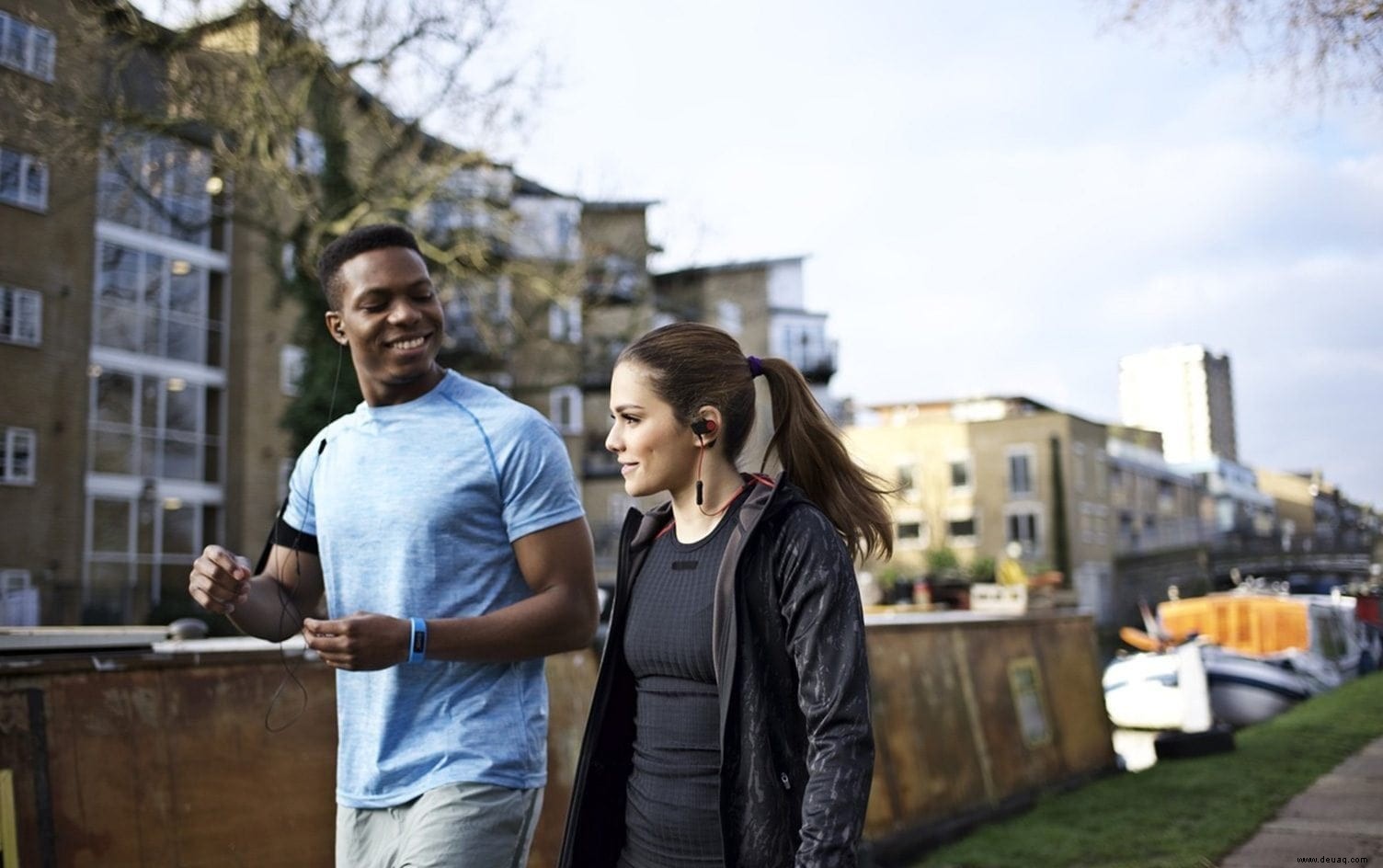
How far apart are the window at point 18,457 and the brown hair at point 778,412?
25276mm

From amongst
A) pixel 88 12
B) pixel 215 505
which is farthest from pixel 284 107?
pixel 215 505

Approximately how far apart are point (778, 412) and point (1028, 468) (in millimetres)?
57606

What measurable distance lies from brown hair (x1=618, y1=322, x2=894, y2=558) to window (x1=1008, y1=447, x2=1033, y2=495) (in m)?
57.5

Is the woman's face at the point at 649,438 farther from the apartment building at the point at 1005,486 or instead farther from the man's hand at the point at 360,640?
the apartment building at the point at 1005,486

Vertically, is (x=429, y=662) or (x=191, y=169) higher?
(x=191, y=169)

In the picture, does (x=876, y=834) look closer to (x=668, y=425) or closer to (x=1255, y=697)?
(x=668, y=425)

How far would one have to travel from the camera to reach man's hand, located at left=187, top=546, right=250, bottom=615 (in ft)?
8.73

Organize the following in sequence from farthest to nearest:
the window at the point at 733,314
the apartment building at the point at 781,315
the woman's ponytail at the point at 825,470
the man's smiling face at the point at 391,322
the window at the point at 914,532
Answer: the window at the point at 914,532
the apartment building at the point at 781,315
the window at the point at 733,314
the man's smiling face at the point at 391,322
the woman's ponytail at the point at 825,470

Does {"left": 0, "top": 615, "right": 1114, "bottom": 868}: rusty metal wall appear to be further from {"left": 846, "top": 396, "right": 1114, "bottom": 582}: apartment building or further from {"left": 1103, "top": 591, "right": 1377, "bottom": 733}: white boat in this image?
{"left": 846, "top": 396, "right": 1114, "bottom": 582}: apartment building

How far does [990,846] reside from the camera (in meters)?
8.66

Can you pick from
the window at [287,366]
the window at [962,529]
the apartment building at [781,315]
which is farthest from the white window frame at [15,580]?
the window at [962,529]

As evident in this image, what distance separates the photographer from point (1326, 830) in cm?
799

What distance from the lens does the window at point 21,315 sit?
24.9 meters

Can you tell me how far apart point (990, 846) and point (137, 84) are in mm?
17295
